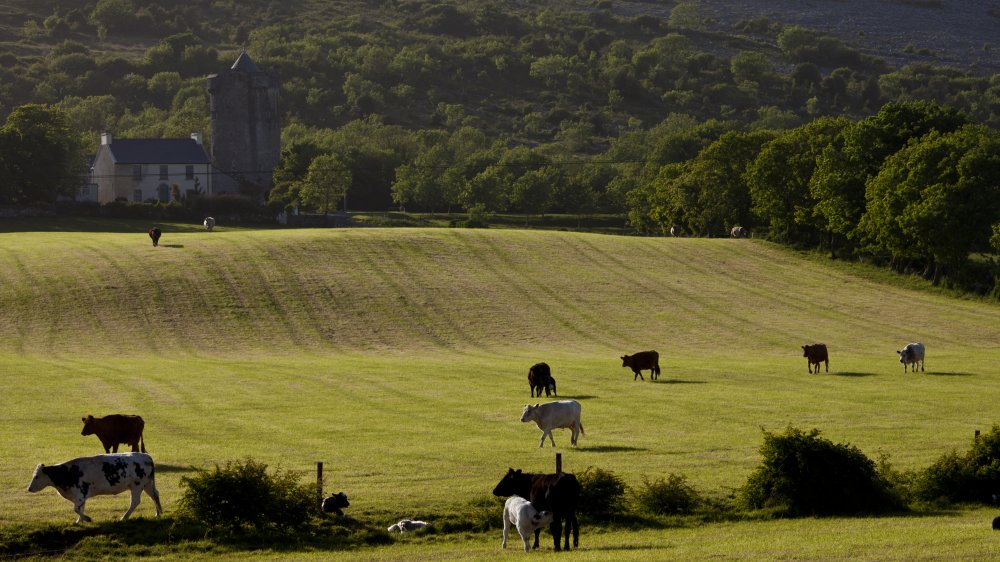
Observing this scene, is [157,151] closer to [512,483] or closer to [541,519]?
[512,483]

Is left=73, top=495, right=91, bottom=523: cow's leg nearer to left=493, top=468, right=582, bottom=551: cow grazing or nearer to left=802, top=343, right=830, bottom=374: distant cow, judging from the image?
left=493, top=468, right=582, bottom=551: cow grazing

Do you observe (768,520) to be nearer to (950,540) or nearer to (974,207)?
(950,540)

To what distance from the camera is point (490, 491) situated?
97.1ft

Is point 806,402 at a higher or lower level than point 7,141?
lower

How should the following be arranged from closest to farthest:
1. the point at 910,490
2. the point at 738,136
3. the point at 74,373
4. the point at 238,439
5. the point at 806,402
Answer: the point at 910,490
the point at 238,439
the point at 806,402
the point at 74,373
the point at 738,136

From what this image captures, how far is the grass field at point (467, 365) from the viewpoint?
29.8 m

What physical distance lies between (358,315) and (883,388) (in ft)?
109

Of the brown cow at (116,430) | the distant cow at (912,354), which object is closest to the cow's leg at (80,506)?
the brown cow at (116,430)

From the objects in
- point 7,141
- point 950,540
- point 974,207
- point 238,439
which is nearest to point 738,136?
point 974,207

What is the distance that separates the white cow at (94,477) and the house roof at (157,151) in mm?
140465

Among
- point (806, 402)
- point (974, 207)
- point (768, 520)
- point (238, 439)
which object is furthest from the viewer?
point (974, 207)

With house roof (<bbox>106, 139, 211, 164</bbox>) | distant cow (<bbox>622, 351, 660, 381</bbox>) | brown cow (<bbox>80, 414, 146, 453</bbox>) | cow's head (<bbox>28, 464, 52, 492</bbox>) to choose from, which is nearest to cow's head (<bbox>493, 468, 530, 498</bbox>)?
cow's head (<bbox>28, 464, 52, 492</bbox>)

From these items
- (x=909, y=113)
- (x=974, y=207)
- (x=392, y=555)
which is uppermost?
(x=909, y=113)

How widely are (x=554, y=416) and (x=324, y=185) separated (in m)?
122
